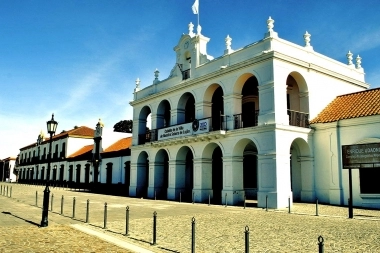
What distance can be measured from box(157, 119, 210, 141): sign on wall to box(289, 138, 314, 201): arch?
207 inches

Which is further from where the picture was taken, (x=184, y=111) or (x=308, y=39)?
(x=184, y=111)

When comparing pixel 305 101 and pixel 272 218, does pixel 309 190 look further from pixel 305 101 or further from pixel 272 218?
pixel 272 218

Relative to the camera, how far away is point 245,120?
22.0 m

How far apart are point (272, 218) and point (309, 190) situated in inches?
264

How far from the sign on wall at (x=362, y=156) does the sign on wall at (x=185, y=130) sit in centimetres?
832

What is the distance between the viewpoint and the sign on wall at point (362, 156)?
13134mm

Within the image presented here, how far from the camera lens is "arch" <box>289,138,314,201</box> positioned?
61.7 feet

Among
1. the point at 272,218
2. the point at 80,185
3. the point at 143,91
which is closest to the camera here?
the point at 272,218

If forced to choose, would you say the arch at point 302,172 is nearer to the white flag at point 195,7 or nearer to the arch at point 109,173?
the white flag at point 195,7

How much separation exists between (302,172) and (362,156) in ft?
19.2

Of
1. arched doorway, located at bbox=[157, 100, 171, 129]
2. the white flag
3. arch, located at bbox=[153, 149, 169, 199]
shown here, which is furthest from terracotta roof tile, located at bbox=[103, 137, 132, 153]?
the white flag

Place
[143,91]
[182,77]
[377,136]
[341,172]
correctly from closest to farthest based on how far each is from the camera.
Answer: [377,136], [341,172], [182,77], [143,91]

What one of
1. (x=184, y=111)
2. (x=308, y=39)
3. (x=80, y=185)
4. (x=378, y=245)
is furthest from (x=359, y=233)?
(x=80, y=185)

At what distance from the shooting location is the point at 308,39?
20.2 m
